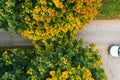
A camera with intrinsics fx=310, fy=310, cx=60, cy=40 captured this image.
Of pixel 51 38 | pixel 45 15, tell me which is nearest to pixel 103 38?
pixel 51 38

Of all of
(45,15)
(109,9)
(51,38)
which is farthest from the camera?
(109,9)

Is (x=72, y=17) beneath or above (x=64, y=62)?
above

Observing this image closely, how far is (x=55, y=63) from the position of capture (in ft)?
53.3

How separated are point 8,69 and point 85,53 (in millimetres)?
4403

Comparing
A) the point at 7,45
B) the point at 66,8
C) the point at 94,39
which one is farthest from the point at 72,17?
the point at 7,45

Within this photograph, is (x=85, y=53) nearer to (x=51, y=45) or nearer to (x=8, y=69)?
(x=51, y=45)

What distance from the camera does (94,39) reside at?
66.8 ft

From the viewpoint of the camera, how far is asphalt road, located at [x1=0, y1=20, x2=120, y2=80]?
796 inches

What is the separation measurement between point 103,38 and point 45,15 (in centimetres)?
601

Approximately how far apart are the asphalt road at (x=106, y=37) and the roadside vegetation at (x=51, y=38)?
312 centimetres

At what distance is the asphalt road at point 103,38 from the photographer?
20219 mm

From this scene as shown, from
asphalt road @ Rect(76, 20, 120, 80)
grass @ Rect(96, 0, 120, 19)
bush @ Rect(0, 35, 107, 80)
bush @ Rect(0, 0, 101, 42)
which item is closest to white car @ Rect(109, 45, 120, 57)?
asphalt road @ Rect(76, 20, 120, 80)

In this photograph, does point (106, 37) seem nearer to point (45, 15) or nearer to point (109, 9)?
point (109, 9)

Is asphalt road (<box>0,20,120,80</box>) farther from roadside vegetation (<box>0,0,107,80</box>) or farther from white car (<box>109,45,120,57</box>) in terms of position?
roadside vegetation (<box>0,0,107,80</box>)
